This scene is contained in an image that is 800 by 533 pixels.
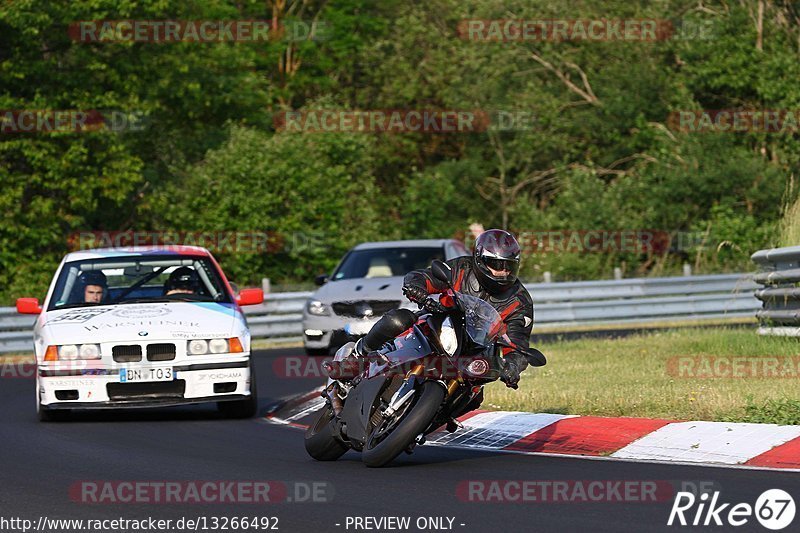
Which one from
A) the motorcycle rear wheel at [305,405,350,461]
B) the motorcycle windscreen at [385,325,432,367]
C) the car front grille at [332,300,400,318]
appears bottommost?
the car front grille at [332,300,400,318]

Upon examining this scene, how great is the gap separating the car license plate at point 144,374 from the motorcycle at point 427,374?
12.8 ft

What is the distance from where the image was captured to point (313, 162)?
143 ft

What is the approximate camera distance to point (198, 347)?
1340 centimetres

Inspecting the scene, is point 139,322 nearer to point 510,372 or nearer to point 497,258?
point 497,258

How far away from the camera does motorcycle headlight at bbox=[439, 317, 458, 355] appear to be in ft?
30.3

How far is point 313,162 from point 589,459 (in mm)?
34056

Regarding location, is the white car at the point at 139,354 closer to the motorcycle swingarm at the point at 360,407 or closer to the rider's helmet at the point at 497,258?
the motorcycle swingarm at the point at 360,407

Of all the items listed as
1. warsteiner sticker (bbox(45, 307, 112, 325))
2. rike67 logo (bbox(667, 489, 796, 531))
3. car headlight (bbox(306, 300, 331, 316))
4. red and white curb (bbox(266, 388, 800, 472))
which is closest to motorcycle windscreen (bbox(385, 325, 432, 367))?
red and white curb (bbox(266, 388, 800, 472))

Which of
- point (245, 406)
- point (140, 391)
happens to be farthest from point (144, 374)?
point (245, 406)

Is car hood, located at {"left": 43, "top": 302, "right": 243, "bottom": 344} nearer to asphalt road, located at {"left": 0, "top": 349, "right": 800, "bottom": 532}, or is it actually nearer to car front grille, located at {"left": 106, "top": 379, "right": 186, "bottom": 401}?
car front grille, located at {"left": 106, "top": 379, "right": 186, "bottom": 401}

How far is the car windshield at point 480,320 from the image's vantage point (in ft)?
30.4

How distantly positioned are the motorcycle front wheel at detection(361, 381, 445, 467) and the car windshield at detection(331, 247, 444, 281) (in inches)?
462

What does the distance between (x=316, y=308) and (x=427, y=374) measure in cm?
1250

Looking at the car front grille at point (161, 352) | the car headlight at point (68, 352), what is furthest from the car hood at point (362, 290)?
the car headlight at point (68, 352)
